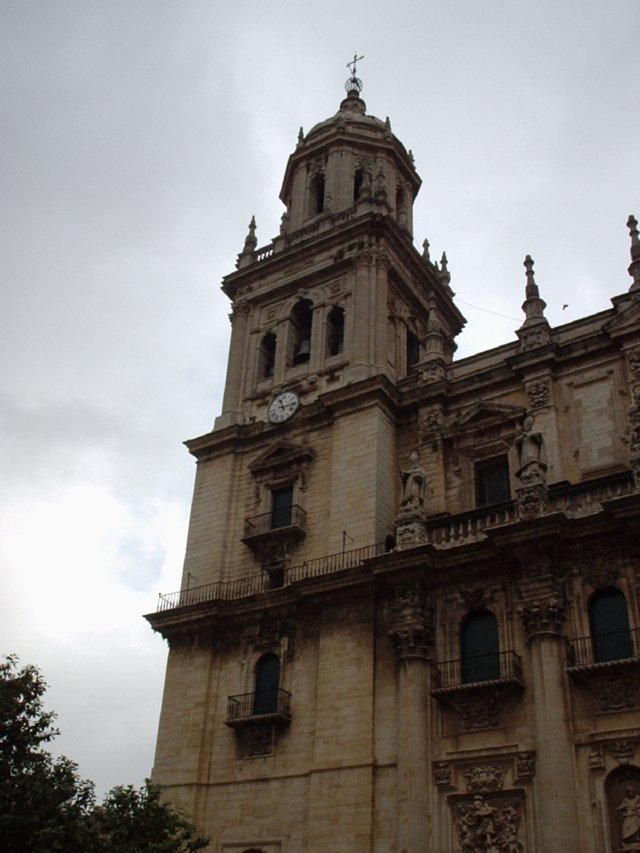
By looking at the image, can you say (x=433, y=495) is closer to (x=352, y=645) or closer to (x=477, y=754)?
(x=352, y=645)

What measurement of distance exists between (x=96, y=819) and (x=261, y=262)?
21.2 m

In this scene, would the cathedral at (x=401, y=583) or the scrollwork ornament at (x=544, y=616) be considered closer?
the cathedral at (x=401, y=583)

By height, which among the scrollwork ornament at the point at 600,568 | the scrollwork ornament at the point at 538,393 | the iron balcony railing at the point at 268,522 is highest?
the scrollwork ornament at the point at 538,393

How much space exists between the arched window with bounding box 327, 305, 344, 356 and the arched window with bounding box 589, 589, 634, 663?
1352 cm

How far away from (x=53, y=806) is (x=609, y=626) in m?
13.8

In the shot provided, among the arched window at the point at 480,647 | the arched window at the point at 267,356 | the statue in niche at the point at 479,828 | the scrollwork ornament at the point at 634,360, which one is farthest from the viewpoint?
the arched window at the point at 267,356

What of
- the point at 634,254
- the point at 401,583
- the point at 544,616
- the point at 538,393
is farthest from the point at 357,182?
the point at 544,616

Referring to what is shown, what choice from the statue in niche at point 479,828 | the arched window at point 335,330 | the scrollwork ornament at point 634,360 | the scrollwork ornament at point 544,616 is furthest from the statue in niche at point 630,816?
the arched window at point 335,330

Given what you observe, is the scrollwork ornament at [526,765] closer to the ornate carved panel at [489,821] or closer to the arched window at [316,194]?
the ornate carved panel at [489,821]

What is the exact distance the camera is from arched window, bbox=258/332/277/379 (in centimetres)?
3541

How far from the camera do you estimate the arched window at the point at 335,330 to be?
34222 mm

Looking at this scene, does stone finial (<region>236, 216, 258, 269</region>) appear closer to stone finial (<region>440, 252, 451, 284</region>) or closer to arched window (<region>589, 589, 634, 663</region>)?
stone finial (<region>440, 252, 451, 284</region>)

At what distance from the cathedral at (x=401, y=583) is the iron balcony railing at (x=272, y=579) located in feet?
0.23

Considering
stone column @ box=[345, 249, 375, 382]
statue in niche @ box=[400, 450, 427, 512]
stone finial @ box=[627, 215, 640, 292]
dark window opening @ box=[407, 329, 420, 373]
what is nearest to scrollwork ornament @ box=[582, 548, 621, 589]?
statue in niche @ box=[400, 450, 427, 512]
